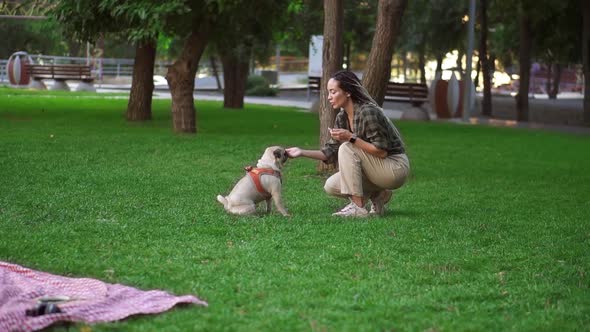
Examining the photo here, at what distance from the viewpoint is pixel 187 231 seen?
26.3 ft

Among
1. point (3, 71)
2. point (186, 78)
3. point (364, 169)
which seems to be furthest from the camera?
point (3, 71)

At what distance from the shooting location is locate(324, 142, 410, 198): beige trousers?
343 inches

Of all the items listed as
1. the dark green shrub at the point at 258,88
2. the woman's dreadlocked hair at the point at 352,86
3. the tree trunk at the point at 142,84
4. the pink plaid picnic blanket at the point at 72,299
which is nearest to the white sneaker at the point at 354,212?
the woman's dreadlocked hair at the point at 352,86

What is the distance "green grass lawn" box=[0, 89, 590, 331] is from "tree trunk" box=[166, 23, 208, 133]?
2.54 metres

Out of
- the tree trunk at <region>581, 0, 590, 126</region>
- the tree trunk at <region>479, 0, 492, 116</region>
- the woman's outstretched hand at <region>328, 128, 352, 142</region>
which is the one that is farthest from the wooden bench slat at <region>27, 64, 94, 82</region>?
the woman's outstretched hand at <region>328, 128, 352, 142</region>

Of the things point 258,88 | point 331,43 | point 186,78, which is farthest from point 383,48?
point 258,88

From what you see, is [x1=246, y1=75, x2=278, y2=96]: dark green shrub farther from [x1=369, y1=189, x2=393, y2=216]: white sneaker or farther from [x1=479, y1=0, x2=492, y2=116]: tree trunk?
[x1=369, y1=189, x2=393, y2=216]: white sneaker

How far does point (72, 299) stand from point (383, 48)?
338 inches

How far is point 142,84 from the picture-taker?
844 inches

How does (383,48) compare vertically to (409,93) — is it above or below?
above

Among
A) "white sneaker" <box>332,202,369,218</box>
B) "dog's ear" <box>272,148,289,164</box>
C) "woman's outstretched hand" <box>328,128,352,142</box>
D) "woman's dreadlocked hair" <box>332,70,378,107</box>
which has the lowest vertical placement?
"white sneaker" <box>332,202,369,218</box>

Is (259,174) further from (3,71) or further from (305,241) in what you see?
(3,71)

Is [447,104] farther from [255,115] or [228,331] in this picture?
[228,331]

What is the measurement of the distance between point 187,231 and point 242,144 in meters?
8.94
